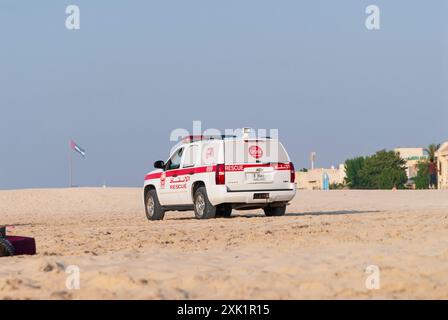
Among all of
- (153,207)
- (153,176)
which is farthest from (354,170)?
(153,207)

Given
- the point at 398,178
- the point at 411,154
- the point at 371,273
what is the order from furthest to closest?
the point at 411,154 < the point at 398,178 < the point at 371,273

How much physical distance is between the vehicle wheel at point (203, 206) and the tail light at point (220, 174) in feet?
2.19

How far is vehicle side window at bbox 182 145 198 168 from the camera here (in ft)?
67.8

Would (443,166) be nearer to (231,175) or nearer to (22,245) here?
(231,175)

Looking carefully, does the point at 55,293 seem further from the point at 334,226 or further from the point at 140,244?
the point at 334,226

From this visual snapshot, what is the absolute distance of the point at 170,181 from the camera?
21531 millimetres

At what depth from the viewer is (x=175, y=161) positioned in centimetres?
2170

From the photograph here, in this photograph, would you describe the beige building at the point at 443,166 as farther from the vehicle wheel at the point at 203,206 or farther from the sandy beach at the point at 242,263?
the sandy beach at the point at 242,263

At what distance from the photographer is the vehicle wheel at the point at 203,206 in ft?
65.5

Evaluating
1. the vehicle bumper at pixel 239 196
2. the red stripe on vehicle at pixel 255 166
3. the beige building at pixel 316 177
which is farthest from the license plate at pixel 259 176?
the beige building at pixel 316 177

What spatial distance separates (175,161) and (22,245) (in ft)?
34.0
